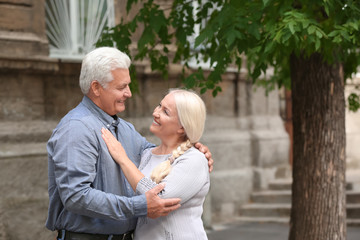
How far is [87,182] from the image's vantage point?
2695 millimetres

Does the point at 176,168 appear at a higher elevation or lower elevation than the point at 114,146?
lower

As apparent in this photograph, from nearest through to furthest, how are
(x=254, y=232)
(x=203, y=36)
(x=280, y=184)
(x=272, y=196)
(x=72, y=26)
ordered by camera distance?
1. (x=203, y=36)
2. (x=72, y=26)
3. (x=254, y=232)
4. (x=272, y=196)
5. (x=280, y=184)

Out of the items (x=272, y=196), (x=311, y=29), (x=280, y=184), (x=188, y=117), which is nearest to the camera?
(x=188, y=117)

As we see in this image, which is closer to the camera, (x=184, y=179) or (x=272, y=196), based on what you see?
(x=184, y=179)

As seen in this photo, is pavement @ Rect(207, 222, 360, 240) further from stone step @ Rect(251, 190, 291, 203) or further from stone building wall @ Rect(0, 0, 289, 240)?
stone step @ Rect(251, 190, 291, 203)

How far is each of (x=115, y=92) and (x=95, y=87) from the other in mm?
103

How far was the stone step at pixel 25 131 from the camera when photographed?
265 inches

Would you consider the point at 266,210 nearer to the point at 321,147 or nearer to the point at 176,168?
the point at 321,147

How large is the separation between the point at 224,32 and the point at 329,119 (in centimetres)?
165

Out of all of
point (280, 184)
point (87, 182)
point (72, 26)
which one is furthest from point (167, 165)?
point (280, 184)

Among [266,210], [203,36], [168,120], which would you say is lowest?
[266,210]

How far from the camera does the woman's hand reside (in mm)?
2836

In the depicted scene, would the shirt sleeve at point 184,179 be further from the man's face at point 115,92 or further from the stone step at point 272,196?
the stone step at point 272,196

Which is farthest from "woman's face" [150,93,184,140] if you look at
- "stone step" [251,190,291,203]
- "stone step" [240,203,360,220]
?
"stone step" [251,190,291,203]
